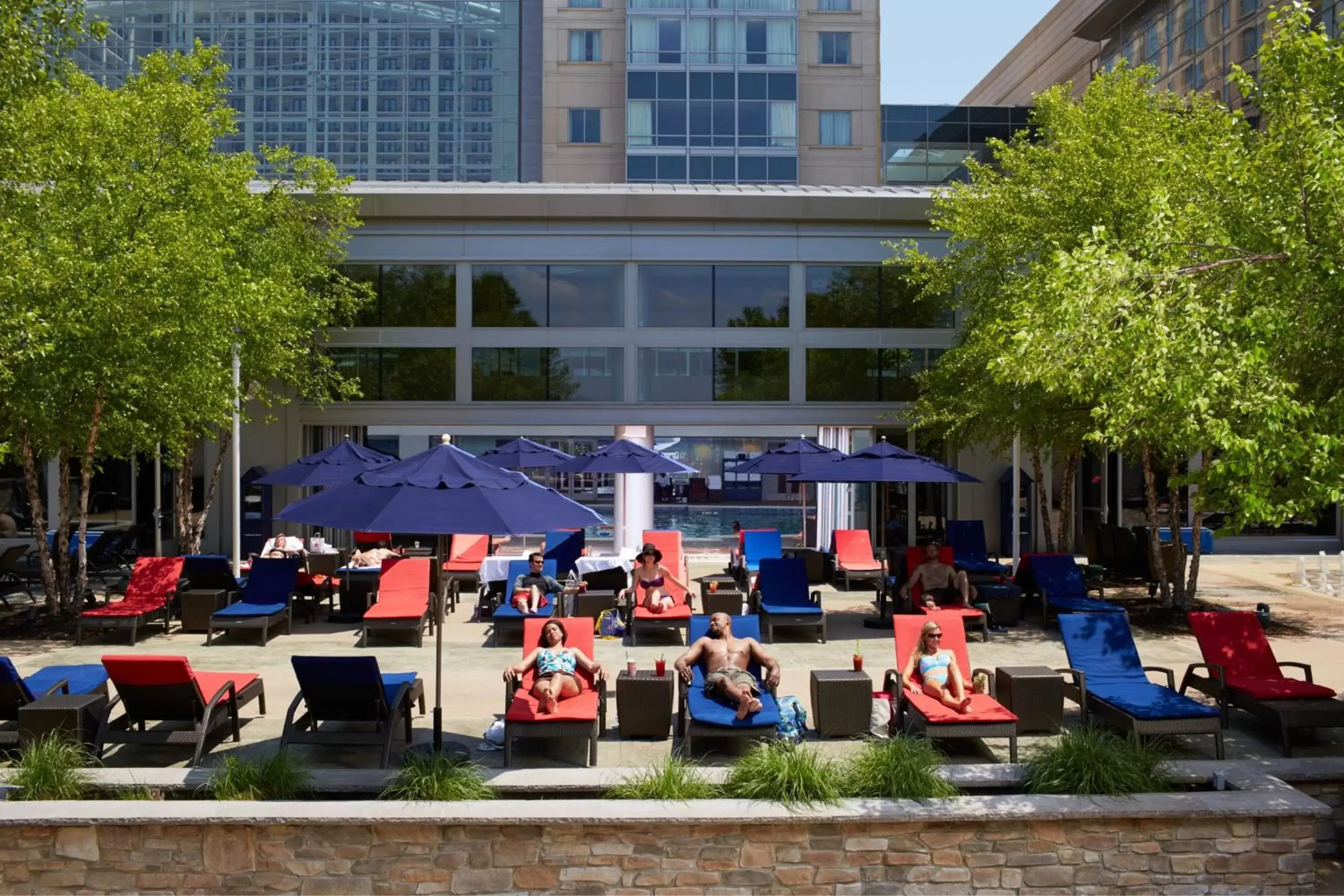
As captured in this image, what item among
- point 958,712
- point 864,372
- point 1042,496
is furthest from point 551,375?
point 958,712

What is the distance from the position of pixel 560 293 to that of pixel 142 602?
44.1 feet

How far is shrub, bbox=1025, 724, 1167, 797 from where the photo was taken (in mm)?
7676

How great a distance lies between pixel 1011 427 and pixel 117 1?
80.9m

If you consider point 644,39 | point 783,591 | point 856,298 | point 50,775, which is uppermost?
point 644,39

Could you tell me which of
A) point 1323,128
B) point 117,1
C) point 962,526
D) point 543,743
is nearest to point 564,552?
point 962,526

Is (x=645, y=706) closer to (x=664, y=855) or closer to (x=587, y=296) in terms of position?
(x=664, y=855)

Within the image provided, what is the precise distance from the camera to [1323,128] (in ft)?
29.5

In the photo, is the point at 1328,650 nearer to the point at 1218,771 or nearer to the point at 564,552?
the point at 1218,771

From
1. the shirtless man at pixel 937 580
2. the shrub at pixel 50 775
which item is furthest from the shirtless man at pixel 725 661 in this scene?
the shirtless man at pixel 937 580

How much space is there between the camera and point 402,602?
14359mm

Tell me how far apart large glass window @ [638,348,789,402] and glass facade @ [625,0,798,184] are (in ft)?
78.8

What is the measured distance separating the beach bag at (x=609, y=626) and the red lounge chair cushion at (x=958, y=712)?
6.30m

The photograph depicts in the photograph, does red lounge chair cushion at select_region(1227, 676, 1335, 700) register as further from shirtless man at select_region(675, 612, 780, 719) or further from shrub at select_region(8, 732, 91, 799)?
shrub at select_region(8, 732, 91, 799)

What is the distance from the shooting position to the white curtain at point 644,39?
48312 millimetres
